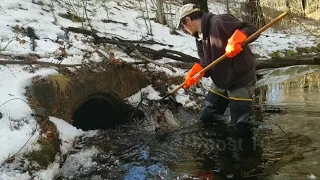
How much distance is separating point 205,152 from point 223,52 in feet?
4.00

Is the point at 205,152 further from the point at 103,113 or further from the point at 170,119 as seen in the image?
the point at 103,113

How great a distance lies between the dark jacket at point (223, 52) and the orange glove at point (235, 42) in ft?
0.59

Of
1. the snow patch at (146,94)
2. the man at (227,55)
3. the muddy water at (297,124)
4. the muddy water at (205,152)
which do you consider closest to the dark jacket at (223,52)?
the man at (227,55)

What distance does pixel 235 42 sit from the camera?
3.81m

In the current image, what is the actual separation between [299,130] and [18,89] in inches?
146

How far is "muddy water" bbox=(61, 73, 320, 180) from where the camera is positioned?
369 cm

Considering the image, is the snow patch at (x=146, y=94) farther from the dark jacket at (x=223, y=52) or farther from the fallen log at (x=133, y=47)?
the dark jacket at (x=223, y=52)

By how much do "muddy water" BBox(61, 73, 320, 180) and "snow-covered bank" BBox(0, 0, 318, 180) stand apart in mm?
418

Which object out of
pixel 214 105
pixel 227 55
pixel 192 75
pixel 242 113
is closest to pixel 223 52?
pixel 227 55

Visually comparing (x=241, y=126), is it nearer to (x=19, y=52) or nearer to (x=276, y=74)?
(x=19, y=52)

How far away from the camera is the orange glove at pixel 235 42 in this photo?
3.81 m

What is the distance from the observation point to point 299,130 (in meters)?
4.81

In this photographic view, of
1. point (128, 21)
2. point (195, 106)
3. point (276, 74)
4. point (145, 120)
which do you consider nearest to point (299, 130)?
point (195, 106)

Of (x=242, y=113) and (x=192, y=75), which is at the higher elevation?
(x=192, y=75)
